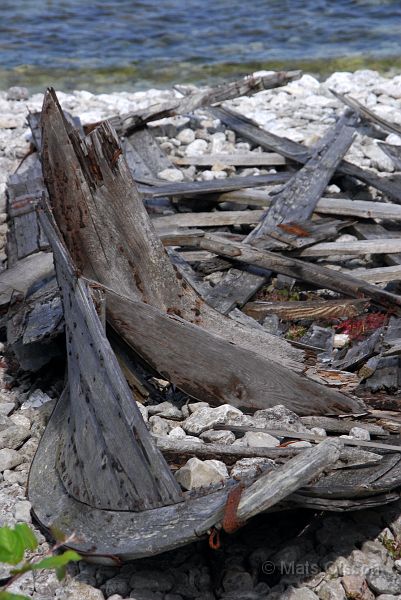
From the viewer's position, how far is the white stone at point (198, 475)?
15.2 ft

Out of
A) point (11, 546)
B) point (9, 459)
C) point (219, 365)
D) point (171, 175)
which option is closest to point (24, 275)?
point (9, 459)

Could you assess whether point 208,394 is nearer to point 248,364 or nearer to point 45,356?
point 248,364

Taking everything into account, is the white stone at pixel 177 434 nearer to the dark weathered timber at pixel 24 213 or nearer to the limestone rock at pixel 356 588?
the limestone rock at pixel 356 588

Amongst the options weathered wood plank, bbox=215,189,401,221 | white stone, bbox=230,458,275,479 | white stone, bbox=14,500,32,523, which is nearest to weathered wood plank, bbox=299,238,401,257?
weathered wood plank, bbox=215,189,401,221

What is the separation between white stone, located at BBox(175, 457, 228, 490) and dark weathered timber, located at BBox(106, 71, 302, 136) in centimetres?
678

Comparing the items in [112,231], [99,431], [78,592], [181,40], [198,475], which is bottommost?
[181,40]

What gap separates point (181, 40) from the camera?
2088 cm

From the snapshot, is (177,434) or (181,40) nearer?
(177,434)

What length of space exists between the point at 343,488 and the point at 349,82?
37.8 feet

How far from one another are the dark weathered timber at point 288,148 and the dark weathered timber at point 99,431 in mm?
4714

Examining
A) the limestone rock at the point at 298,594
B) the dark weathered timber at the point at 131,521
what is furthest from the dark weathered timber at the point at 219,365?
the limestone rock at the point at 298,594

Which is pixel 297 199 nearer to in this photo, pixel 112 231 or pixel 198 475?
pixel 112 231

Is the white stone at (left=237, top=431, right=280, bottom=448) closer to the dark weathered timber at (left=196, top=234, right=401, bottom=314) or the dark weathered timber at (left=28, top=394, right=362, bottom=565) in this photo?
the dark weathered timber at (left=28, top=394, right=362, bottom=565)

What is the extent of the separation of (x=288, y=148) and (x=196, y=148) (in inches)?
49.5
